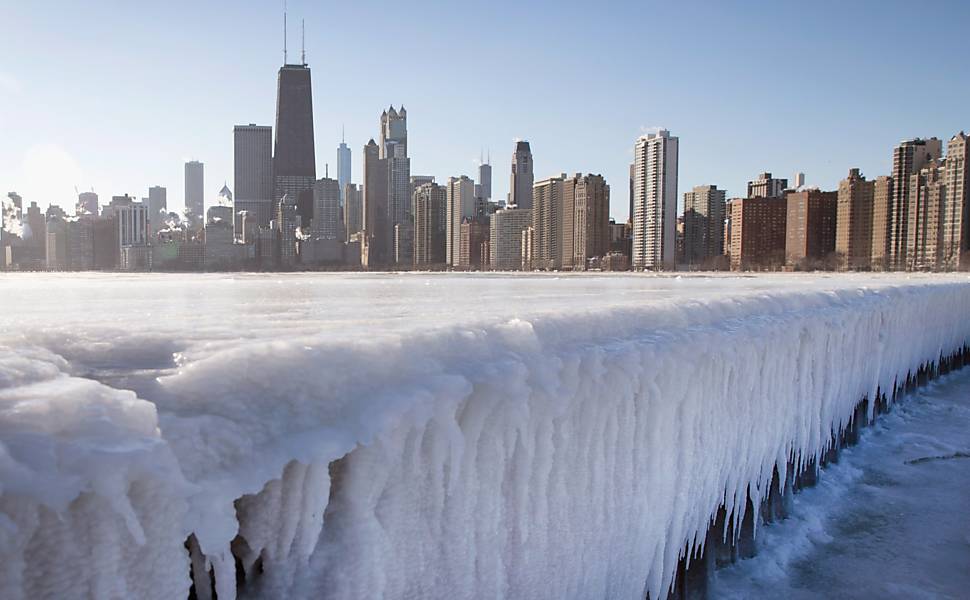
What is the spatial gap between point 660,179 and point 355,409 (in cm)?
10245

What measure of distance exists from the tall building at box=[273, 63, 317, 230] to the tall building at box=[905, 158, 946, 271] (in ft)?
310

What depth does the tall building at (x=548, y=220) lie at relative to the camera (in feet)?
272

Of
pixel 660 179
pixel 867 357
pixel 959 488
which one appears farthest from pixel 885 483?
pixel 660 179

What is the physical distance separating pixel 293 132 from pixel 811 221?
94955 millimetres

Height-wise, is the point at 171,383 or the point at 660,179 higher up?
the point at 660,179

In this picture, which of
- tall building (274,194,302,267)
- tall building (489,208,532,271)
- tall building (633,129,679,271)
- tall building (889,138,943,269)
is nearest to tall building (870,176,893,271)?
tall building (889,138,943,269)

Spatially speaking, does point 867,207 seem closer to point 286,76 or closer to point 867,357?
point 867,357

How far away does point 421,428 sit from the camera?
6.90 ft

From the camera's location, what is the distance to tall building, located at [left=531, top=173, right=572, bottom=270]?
8294 centimetres

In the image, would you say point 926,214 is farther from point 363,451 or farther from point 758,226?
point 363,451

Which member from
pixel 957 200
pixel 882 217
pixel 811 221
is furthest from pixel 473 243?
pixel 957 200

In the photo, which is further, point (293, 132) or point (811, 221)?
point (293, 132)

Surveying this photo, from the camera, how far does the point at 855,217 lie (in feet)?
254

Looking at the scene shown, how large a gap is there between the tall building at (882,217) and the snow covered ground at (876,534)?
228ft
